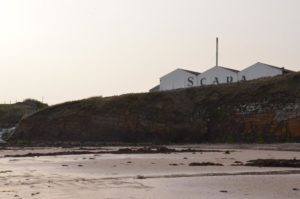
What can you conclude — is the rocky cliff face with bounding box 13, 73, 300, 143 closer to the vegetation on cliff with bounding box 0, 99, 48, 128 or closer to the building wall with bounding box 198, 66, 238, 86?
the vegetation on cliff with bounding box 0, 99, 48, 128

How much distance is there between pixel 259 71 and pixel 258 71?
13cm

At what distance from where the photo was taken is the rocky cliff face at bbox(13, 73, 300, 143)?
42188mm

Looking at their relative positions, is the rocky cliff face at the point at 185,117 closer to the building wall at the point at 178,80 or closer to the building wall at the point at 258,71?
the building wall at the point at 258,71

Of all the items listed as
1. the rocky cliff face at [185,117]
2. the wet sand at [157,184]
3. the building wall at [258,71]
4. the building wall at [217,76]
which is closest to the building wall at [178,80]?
the building wall at [217,76]

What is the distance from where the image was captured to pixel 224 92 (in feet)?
161

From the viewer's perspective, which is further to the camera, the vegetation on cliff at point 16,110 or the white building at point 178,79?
the white building at point 178,79

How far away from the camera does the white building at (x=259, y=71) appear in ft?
218

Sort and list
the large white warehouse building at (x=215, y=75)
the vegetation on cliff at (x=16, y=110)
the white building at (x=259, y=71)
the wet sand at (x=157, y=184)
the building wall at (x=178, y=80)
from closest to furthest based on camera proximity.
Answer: the wet sand at (x=157, y=184), the white building at (x=259, y=71), the large white warehouse building at (x=215, y=75), the vegetation on cliff at (x=16, y=110), the building wall at (x=178, y=80)

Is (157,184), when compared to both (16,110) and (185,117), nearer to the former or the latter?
(185,117)

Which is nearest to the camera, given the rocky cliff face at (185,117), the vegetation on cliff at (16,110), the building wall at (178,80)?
the rocky cliff face at (185,117)

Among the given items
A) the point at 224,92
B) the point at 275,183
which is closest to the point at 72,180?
the point at 275,183

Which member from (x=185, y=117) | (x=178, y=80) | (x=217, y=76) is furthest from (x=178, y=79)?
(x=185, y=117)

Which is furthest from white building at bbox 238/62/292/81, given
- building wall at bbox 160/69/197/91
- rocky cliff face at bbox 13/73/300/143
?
rocky cliff face at bbox 13/73/300/143

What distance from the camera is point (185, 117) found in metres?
47.9
